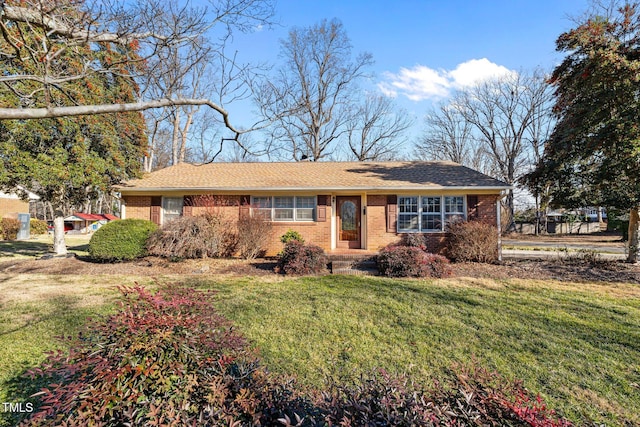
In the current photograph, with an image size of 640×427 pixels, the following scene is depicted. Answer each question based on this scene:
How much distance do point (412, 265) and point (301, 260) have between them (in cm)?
313

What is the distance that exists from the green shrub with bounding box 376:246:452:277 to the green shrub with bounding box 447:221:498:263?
2212 millimetres

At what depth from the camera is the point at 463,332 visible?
184 inches

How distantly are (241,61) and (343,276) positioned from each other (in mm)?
5921

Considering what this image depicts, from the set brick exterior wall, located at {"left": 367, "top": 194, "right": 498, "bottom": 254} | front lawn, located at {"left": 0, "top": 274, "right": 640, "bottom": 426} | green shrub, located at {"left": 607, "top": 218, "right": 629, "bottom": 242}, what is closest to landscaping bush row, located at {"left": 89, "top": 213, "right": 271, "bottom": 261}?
front lawn, located at {"left": 0, "top": 274, "right": 640, "bottom": 426}

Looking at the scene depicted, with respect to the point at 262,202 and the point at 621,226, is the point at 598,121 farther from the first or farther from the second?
the point at 621,226

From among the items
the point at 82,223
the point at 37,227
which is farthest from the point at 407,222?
the point at 82,223

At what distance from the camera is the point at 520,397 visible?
175cm

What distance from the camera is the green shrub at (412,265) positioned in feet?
27.7

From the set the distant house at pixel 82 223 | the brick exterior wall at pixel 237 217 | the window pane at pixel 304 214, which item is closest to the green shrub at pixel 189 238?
the brick exterior wall at pixel 237 217

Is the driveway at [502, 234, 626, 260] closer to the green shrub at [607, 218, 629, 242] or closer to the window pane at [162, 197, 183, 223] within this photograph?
the green shrub at [607, 218, 629, 242]

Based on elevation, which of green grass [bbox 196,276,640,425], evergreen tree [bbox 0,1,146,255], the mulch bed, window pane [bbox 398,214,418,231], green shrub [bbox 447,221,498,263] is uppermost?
evergreen tree [bbox 0,1,146,255]

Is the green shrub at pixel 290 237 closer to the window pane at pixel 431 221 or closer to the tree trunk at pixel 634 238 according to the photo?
the window pane at pixel 431 221

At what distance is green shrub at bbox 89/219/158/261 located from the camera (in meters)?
10.2

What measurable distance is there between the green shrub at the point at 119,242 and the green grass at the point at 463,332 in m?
4.89
